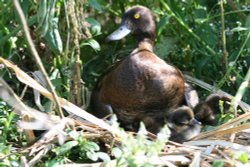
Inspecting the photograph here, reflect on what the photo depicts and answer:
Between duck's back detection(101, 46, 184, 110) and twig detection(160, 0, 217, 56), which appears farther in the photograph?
twig detection(160, 0, 217, 56)

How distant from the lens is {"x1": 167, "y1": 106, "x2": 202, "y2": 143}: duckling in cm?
355

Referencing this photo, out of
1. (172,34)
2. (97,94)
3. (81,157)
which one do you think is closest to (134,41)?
(172,34)

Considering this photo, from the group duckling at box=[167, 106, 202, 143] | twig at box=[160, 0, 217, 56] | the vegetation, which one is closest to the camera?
the vegetation

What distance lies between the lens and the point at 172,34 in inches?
169

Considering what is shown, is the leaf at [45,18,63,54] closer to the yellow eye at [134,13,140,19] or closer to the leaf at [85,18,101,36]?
the leaf at [85,18,101,36]

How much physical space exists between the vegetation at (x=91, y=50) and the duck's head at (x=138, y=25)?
0.06 meters

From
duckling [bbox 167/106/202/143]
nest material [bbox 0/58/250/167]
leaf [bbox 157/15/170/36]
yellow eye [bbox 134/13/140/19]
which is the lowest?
duckling [bbox 167/106/202/143]

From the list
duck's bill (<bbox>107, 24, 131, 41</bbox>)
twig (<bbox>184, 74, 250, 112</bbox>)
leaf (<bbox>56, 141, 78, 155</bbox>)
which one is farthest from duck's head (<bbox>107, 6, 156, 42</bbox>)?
leaf (<bbox>56, 141, 78, 155</bbox>)

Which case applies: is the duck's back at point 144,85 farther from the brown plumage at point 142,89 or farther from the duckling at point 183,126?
the duckling at point 183,126

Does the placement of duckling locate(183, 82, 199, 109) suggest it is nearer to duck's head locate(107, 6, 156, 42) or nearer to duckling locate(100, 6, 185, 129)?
duckling locate(100, 6, 185, 129)

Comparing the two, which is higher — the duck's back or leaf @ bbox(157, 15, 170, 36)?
leaf @ bbox(157, 15, 170, 36)

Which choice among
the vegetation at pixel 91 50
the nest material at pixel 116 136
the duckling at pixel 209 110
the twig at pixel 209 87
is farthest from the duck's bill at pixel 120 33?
the nest material at pixel 116 136

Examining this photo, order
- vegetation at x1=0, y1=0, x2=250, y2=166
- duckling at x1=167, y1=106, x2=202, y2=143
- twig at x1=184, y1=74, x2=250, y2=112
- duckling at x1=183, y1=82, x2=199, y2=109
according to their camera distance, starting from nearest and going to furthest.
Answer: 1. vegetation at x1=0, y1=0, x2=250, y2=166
2. duckling at x1=167, y1=106, x2=202, y2=143
3. twig at x1=184, y1=74, x2=250, y2=112
4. duckling at x1=183, y1=82, x2=199, y2=109

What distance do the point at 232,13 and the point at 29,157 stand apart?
160cm
